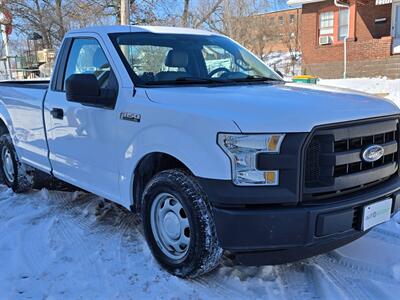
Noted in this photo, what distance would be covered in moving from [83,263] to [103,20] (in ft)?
63.5

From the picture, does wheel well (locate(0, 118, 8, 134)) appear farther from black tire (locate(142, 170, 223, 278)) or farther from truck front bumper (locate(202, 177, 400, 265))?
truck front bumper (locate(202, 177, 400, 265))

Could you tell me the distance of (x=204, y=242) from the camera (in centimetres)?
304

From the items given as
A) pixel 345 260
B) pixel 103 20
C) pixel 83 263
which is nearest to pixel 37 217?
pixel 83 263

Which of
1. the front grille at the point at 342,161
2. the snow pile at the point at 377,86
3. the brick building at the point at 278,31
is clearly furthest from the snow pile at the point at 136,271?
the brick building at the point at 278,31

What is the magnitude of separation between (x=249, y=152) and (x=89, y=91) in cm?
156

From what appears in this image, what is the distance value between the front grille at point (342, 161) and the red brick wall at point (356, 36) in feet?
51.0

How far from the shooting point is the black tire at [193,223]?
3.01 metres

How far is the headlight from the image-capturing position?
109 inches

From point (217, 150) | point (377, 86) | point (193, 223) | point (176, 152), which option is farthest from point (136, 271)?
point (377, 86)

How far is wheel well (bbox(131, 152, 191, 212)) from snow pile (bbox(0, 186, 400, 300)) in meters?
0.49

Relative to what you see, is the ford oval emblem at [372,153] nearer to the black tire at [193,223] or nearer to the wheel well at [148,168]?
the black tire at [193,223]

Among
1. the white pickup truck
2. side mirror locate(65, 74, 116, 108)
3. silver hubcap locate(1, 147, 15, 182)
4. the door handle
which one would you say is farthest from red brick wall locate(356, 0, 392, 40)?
side mirror locate(65, 74, 116, 108)

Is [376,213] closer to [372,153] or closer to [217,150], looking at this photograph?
[372,153]

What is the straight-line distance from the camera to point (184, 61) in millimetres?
4184
